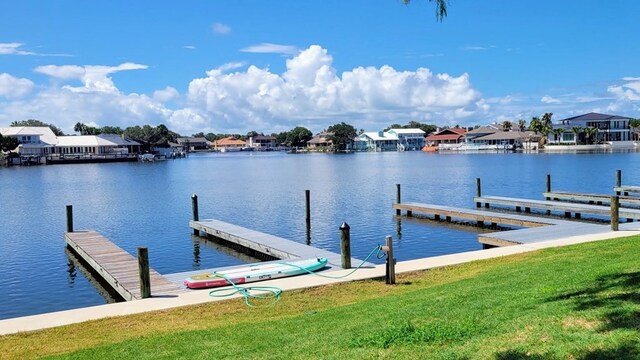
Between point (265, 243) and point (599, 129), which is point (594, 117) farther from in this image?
point (265, 243)

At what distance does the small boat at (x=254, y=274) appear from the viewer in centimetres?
1586

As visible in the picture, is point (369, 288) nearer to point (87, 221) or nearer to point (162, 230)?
point (162, 230)

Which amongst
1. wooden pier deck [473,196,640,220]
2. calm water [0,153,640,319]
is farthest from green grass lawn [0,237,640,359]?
wooden pier deck [473,196,640,220]

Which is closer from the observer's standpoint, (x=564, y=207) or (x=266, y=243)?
(x=266, y=243)

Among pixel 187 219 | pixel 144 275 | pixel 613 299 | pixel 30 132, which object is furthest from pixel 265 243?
pixel 30 132

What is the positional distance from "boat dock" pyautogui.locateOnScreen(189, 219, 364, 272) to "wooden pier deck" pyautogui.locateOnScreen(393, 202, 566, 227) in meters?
12.3

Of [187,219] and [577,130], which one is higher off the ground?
[577,130]

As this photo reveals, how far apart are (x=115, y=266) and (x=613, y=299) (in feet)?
54.6

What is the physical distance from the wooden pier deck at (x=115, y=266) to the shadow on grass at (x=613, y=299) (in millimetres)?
10103

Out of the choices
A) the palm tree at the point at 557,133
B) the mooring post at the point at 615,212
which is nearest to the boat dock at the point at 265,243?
the mooring post at the point at 615,212

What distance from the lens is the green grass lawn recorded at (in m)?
7.70

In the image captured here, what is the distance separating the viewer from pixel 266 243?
2456 cm

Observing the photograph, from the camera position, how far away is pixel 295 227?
33.7 m

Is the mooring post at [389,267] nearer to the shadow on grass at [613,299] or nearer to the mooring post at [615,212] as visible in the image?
the shadow on grass at [613,299]
